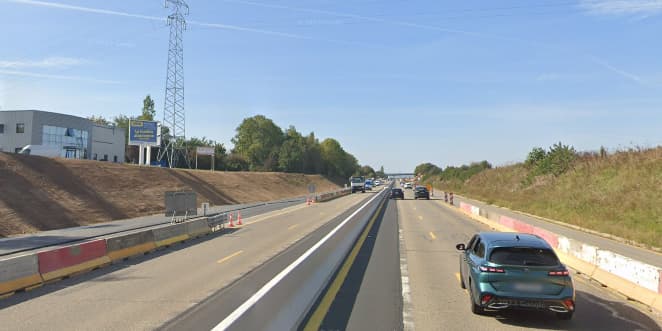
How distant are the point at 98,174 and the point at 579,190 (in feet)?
140

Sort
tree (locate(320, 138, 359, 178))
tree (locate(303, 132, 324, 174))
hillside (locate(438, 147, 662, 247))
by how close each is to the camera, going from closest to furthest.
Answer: hillside (locate(438, 147, 662, 247)) → tree (locate(303, 132, 324, 174)) → tree (locate(320, 138, 359, 178))

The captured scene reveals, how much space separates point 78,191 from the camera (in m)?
39.8

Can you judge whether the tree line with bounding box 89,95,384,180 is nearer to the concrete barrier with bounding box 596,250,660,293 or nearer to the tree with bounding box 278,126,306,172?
the tree with bounding box 278,126,306,172

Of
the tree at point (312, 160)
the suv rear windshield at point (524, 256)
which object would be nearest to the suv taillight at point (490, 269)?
the suv rear windshield at point (524, 256)

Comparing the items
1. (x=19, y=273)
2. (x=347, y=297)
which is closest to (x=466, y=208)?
(x=347, y=297)

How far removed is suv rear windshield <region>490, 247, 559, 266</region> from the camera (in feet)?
27.0

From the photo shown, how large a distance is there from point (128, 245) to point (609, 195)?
107ft

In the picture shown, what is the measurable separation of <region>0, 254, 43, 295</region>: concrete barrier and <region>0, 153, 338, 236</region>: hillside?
17.6 metres

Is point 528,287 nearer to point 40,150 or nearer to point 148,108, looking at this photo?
point 40,150

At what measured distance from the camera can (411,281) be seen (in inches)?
461

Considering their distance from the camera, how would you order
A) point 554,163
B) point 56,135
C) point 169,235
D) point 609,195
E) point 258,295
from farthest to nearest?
point 56,135 → point 554,163 → point 609,195 → point 169,235 → point 258,295

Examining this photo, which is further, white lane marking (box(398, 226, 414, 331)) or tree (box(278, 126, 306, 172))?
tree (box(278, 126, 306, 172))

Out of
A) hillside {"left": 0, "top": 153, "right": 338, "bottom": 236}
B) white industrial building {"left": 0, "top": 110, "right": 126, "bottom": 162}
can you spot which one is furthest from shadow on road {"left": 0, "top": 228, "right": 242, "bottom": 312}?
white industrial building {"left": 0, "top": 110, "right": 126, "bottom": 162}

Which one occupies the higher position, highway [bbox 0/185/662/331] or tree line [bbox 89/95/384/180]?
tree line [bbox 89/95/384/180]
